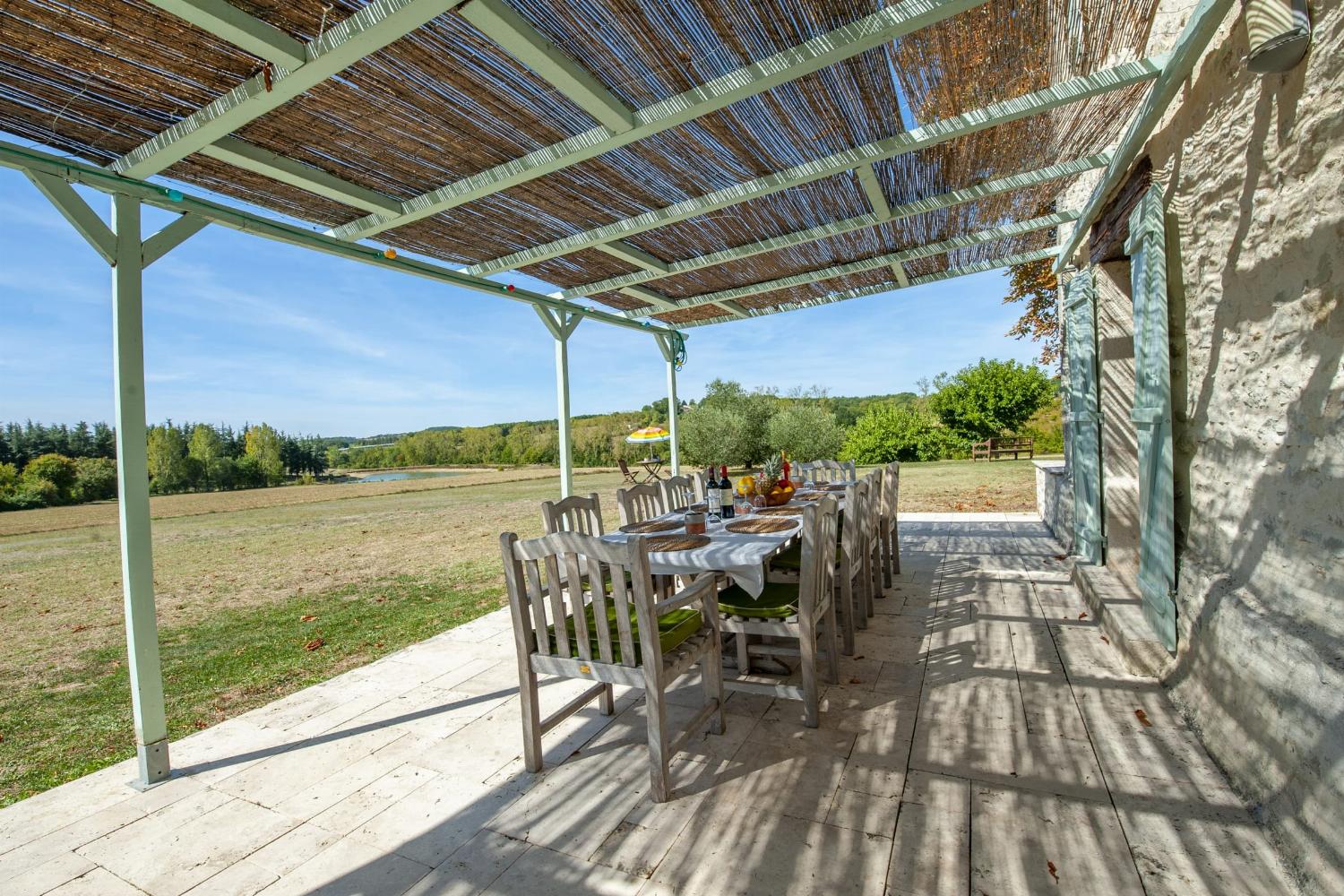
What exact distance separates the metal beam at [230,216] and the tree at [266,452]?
33.1 meters

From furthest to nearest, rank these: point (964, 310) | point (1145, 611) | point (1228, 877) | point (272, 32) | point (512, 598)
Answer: point (964, 310) < point (1145, 611) < point (512, 598) < point (272, 32) < point (1228, 877)

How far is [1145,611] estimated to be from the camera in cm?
280

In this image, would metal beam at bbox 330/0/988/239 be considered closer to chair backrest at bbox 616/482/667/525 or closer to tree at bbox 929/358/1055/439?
chair backrest at bbox 616/482/667/525

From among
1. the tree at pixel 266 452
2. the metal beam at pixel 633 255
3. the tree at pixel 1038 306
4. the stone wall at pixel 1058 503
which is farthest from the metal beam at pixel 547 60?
the tree at pixel 266 452

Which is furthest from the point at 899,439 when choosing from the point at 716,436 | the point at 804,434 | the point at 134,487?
the point at 134,487

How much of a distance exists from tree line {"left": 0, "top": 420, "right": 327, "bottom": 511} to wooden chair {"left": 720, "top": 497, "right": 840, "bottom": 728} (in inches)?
706

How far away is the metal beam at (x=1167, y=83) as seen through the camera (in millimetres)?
1793

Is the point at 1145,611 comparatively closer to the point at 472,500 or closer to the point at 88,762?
the point at 88,762

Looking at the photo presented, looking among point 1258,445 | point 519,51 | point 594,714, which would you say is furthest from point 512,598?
point 1258,445

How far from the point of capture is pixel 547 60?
1.76 metres

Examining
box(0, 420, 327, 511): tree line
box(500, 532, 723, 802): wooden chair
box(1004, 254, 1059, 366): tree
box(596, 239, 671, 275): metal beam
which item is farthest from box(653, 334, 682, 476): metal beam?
box(0, 420, 327, 511): tree line

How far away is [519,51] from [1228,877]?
296 centimetres

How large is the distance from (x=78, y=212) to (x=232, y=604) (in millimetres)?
5084

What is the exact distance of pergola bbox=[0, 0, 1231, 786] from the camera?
1.65 metres
